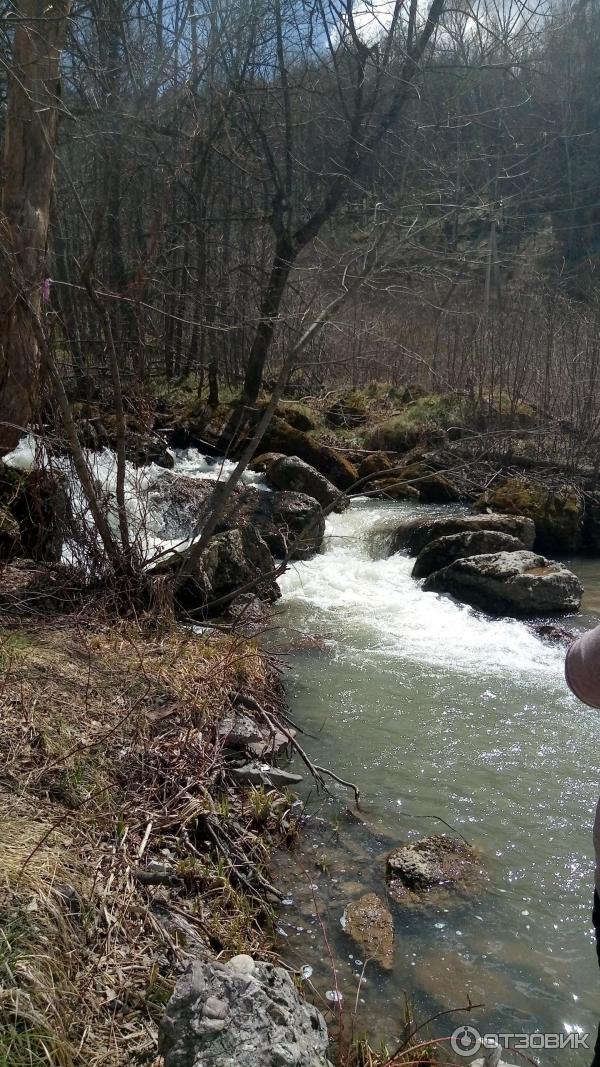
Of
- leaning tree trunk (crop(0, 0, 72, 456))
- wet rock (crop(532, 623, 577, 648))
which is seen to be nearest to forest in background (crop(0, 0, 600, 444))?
leaning tree trunk (crop(0, 0, 72, 456))

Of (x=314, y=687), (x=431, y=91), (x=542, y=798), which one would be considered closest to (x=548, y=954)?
(x=542, y=798)

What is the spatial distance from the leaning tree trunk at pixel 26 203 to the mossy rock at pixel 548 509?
7745 millimetres

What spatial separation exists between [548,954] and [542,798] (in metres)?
1.44

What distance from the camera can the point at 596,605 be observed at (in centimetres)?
945

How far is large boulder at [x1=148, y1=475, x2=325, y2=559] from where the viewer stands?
7457mm

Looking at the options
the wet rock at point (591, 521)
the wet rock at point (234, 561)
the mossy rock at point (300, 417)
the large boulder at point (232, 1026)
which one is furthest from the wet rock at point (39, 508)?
the mossy rock at point (300, 417)

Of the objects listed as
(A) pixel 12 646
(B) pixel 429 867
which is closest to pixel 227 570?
(A) pixel 12 646

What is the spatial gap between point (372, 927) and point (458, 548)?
23.2 ft

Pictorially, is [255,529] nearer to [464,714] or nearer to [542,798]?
[464,714]

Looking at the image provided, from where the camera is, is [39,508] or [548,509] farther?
[548,509]

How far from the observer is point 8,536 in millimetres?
6176

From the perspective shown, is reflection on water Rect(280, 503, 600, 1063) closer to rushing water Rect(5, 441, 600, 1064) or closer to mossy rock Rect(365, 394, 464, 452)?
rushing water Rect(5, 441, 600, 1064)

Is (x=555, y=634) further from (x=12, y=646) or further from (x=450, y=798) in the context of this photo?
(x=12, y=646)

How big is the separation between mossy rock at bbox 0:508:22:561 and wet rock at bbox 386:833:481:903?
3651mm
